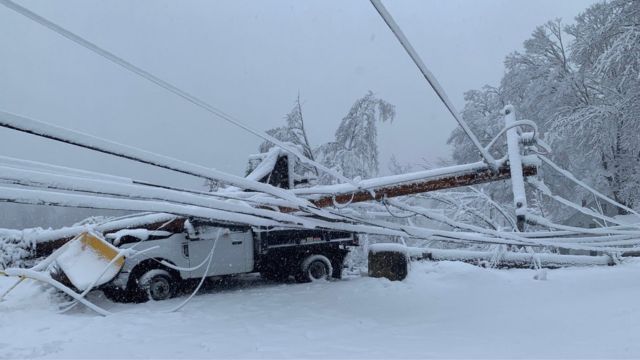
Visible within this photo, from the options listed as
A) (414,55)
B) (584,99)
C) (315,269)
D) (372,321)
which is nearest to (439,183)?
(372,321)

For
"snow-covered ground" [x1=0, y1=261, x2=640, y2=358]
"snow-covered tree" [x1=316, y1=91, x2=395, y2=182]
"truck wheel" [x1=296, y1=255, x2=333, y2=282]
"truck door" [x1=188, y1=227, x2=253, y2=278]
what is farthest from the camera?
"snow-covered tree" [x1=316, y1=91, x2=395, y2=182]

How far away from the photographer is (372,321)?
23.3 feet

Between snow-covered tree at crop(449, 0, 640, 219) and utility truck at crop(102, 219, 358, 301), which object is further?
snow-covered tree at crop(449, 0, 640, 219)

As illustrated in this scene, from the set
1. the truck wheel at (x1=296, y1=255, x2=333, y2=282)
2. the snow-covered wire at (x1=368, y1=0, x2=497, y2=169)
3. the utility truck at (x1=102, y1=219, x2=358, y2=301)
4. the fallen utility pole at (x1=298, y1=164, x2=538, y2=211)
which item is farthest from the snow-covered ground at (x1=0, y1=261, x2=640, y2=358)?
the snow-covered wire at (x1=368, y1=0, x2=497, y2=169)

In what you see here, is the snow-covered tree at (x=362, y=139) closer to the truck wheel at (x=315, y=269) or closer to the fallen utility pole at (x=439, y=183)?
the truck wheel at (x=315, y=269)

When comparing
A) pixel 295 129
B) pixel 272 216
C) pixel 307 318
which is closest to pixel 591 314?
pixel 307 318

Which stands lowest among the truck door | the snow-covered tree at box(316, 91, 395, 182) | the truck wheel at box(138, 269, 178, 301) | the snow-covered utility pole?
the truck wheel at box(138, 269, 178, 301)

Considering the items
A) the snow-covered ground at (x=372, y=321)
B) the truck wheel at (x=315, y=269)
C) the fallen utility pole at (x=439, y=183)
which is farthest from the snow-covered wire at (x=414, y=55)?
the truck wheel at (x=315, y=269)

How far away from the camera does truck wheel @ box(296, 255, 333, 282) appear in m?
11.3

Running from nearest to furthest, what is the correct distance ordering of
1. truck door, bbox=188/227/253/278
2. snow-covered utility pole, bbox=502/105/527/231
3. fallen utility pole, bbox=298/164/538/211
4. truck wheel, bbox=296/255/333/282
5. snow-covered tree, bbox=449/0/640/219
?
snow-covered utility pole, bbox=502/105/527/231, fallen utility pole, bbox=298/164/538/211, truck door, bbox=188/227/253/278, truck wheel, bbox=296/255/333/282, snow-covered tree, bbox=449/0/640/219

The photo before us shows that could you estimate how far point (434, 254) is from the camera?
11.4m

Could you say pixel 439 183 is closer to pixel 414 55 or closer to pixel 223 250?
pixel 414 55

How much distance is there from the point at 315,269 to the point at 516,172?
A: 7044mm

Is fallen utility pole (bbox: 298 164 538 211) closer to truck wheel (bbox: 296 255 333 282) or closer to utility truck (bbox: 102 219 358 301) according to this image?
utility truck (bbox: 102 219 358 301)
